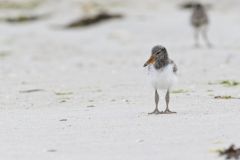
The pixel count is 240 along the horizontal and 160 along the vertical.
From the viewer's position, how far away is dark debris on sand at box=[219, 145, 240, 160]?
707 centimetres

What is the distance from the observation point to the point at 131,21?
82.3 feet

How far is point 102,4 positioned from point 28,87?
15494mm

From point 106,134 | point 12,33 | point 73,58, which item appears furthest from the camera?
point 12,33

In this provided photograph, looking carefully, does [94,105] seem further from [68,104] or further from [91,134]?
[91,134]

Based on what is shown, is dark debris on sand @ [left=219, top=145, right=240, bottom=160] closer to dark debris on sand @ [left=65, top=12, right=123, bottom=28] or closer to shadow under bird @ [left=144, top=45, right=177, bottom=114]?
shadow under bird @ [left=144, top=45, right=177, bottom=114]

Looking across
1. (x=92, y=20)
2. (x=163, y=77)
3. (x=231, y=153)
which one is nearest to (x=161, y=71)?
(x=163, y=77)

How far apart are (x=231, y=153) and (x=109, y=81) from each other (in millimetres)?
7321

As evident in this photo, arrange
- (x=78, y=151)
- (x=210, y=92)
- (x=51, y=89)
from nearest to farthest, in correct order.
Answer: (x=78, y=151)
(x=210, y=92)
(x=51, y=89)

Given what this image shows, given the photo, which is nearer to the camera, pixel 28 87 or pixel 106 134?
pixel 106 134

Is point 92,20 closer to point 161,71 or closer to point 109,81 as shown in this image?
point 109,81

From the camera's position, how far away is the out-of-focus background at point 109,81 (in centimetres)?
797

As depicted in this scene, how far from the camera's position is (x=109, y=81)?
47.1 feet

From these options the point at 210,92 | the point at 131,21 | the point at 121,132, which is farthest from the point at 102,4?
the point at 121,132

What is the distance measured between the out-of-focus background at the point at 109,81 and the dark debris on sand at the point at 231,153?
0.24 ft
